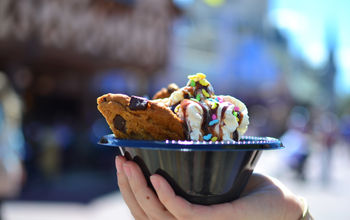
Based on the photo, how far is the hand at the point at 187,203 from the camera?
1.14m

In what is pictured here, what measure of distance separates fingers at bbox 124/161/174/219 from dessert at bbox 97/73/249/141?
5.2 inches

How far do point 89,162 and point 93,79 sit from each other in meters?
2.28

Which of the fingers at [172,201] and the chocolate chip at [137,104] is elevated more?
the chocolate chip at [137,104]

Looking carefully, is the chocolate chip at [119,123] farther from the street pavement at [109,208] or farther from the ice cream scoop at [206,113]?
the street pavement at [109,208]

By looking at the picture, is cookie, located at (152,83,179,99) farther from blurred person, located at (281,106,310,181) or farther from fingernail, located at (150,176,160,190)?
blurred person, located at (281,106,310,181)

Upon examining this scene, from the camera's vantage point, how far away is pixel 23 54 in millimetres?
7289

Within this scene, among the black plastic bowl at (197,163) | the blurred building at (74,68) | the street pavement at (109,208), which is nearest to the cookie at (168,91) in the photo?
the black plastic bowl at (197,163)

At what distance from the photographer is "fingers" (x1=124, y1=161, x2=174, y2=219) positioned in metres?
1.19

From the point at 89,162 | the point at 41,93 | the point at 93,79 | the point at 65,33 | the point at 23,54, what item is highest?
the point at 65,33

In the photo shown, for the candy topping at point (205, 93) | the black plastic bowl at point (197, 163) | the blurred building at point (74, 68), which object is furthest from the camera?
the blurred building at point (74, 68)

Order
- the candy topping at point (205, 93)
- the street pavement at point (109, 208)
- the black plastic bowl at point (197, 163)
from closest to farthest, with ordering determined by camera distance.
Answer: the black plastic bowl at point (197, 163) < the candy topping at point (205, 93) < the street pavement at point (109, 208)

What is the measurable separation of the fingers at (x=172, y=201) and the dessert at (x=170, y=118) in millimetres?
181

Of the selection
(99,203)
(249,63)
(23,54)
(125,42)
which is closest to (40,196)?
(99,203)

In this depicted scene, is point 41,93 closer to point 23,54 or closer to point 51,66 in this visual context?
point 51,66
